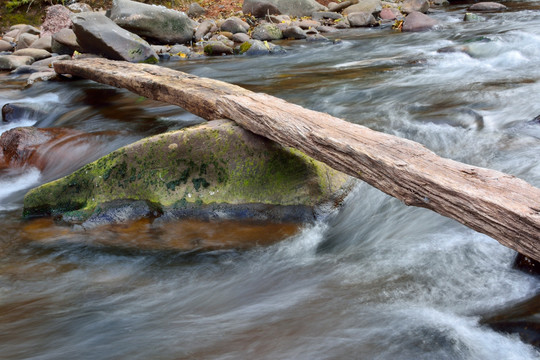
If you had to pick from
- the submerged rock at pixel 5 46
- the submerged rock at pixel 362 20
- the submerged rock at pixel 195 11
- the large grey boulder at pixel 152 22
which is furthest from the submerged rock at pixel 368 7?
the submerged rock at pixel 5 46

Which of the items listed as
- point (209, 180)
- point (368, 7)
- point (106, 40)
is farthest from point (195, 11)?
point (209, 180)

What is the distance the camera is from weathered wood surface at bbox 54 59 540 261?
224cm

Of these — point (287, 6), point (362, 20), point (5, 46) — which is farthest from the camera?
point (287, 6)

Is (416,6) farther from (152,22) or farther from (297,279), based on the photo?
(297,279)

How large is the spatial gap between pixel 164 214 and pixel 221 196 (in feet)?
1.67

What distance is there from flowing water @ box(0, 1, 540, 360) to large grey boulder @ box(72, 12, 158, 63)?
472 cm

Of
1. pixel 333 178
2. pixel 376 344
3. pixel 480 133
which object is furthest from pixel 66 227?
pixel 480 133

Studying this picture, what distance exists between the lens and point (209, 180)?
4.21m

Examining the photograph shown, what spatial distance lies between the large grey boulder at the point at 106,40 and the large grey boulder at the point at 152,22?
→ 2.10 metres

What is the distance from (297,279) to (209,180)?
130 cm

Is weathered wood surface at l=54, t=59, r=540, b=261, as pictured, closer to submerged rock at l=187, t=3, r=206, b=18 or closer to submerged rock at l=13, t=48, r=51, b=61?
submerged rock at l=13, t=48, r=51, b=61

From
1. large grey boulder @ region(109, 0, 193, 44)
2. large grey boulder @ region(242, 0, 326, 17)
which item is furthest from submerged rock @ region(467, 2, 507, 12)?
large grey boulder @ region(109, 0, 193, 44)

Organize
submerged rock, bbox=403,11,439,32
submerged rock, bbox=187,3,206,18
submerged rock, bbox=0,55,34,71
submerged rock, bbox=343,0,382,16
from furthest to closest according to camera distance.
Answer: submerged rock, bbox=187,3,206,18 < submerged rock, bbox=343,0,382,16 < submerged rock, bbox=403,11,439,32 < submerged rock, bbox=0,55,34,71

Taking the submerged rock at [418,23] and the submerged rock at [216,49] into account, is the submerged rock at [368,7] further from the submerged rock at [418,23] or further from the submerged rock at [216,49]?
the submerged rock at [216,49]
